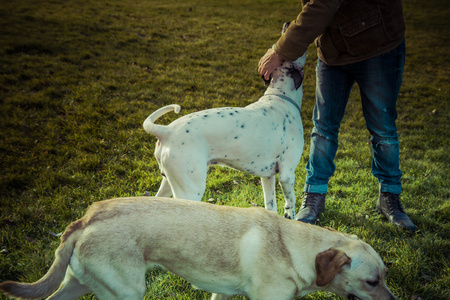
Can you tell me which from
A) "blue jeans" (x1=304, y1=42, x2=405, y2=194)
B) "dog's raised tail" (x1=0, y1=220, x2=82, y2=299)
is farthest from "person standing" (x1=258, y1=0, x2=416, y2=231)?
"dog's raised tail" (x1=0, y1=220, x2=82, y2=299)

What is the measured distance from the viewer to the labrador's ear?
7.29ft

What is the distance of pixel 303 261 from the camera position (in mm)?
2355

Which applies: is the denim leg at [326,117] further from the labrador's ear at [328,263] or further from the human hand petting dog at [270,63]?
the labrador's ear at [328,263]

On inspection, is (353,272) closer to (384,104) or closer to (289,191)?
(289,191)

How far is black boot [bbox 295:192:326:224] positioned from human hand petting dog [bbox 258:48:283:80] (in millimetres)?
1575

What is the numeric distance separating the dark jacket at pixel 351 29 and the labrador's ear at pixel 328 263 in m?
2.08

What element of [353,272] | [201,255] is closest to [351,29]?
[353,272]

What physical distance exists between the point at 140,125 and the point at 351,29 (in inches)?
165

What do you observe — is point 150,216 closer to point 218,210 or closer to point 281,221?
point 218,210

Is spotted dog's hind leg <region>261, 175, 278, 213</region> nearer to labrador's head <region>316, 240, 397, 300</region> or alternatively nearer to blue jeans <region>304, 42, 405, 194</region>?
blue jeans <region>304, 42, 405, 194</region>

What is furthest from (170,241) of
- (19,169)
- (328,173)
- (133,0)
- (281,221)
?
(133,0)

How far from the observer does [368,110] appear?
3.89 m

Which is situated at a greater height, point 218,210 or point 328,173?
point 218,210

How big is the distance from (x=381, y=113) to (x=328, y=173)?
942 mm
